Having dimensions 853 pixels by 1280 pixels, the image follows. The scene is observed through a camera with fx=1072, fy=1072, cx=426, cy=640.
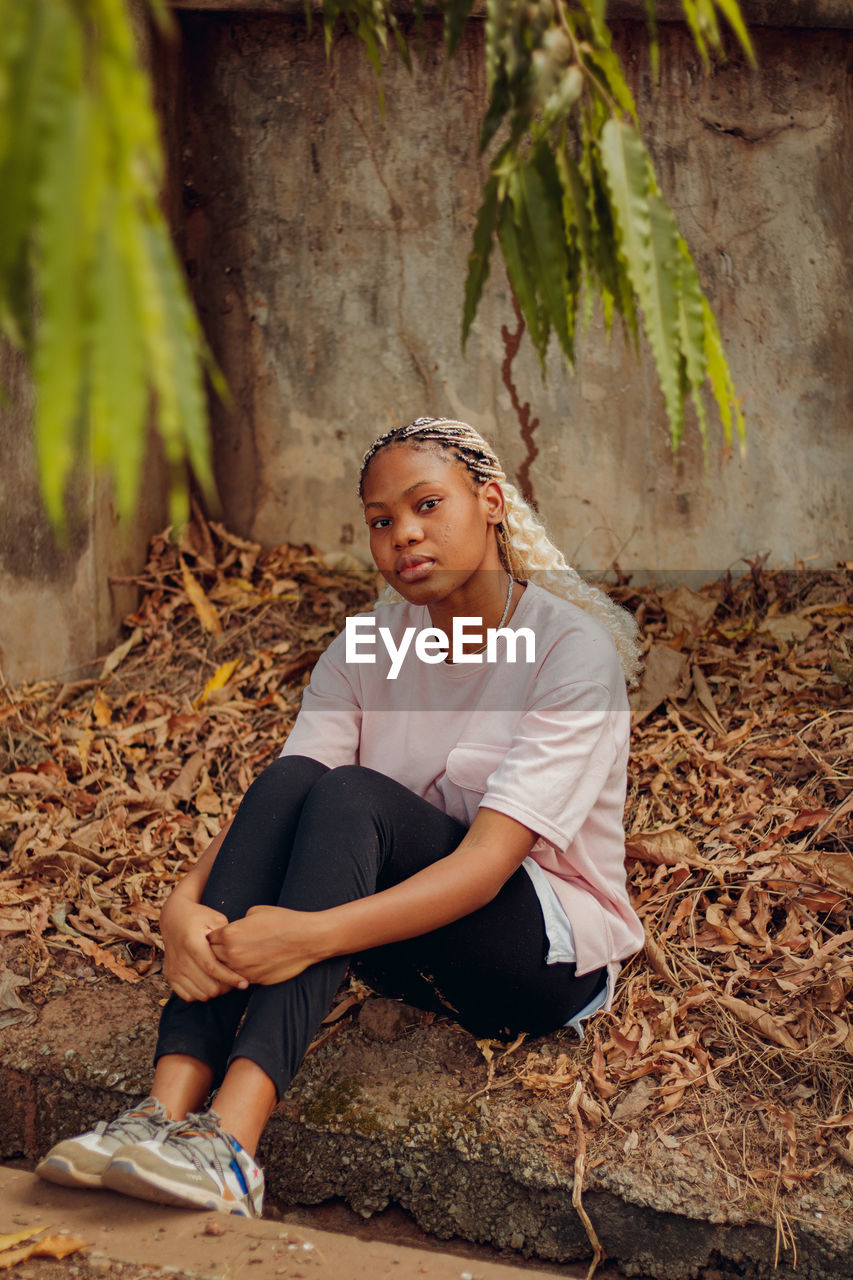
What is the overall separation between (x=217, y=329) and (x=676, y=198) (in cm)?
171

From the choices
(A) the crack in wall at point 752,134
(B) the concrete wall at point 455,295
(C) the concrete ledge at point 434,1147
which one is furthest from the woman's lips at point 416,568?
(A) the crack in wall at point 752,134

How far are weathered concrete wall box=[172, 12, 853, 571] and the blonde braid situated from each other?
148 centimetres

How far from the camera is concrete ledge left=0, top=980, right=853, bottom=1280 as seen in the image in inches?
74.7

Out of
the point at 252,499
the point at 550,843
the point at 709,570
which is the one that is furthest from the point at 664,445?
the point at 550,843

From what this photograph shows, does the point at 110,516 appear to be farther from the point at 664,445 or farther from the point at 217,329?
the point at 664,445

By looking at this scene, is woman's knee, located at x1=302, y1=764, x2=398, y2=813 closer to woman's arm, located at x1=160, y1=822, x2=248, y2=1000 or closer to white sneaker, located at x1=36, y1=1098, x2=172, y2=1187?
woman's arm, located at x1=160, y1=822, x2=248, y2=1000

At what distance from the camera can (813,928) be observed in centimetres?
235

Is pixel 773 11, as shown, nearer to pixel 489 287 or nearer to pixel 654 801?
pixel 489 287

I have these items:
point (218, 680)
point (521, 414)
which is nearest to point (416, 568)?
point (218, 680)

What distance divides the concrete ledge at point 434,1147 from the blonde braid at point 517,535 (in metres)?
0.94

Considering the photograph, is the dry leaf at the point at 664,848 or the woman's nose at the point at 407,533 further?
the dry leaf at the point at 664,848

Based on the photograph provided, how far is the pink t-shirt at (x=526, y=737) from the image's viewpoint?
1964 mm

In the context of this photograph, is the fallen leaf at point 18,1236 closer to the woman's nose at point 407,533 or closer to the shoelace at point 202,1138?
the shoelace at point 202,1138

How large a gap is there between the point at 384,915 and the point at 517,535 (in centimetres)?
90
